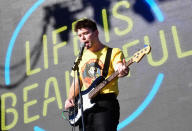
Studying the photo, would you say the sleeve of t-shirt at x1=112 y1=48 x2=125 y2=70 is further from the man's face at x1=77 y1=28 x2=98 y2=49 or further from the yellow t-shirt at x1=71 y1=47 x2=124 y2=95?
the man's face at x1=77 y1=28 x2=98 y2=49

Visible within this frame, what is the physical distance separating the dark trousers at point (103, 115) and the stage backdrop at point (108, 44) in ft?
6.04

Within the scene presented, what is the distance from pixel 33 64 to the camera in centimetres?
614

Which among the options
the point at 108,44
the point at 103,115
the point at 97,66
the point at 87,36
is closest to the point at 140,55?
the point at 97,66

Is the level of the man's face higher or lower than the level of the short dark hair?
lower

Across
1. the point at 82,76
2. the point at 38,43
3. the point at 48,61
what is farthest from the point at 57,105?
the point at 82,76

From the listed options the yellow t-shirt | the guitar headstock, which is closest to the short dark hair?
the yellow t-shirt

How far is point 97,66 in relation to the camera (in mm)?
3311

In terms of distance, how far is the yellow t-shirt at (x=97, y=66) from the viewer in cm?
324

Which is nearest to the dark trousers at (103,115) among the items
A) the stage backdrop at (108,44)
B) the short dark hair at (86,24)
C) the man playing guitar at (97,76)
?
the man playing guitar at (97,76)

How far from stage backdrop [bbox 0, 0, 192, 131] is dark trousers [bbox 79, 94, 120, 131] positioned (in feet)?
6.04

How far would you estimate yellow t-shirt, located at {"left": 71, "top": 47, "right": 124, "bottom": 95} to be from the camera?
324 cm

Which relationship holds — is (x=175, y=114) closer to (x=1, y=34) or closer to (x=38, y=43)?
(x=38, y=43)

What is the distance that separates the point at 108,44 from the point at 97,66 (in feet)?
7.47

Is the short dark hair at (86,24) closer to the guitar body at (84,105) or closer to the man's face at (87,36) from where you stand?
the man's face at (87,36)
